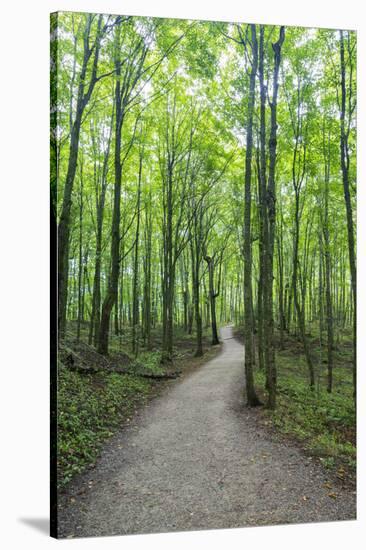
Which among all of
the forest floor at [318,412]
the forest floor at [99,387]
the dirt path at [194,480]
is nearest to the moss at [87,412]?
the forest floor at [99,387]

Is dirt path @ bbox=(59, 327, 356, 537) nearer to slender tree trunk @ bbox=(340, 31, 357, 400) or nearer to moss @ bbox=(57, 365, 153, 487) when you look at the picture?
moss @ bbox=(57, 365, 153, 487)

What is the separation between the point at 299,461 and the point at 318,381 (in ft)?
3.66

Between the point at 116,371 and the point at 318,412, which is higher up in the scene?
the point at 116,371

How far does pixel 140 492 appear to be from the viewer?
3482 mm

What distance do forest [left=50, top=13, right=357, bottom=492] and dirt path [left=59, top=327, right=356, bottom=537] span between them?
0.27 meters

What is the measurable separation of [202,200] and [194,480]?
130 inches

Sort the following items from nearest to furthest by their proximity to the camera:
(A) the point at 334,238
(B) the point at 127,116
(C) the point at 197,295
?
1. (B) the point at 127,116
2. (A) the point at 334,238
3. (C) the point at 197,295

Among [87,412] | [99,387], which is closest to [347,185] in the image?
[99,387]

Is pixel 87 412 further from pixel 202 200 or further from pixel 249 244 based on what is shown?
pixel 202 200

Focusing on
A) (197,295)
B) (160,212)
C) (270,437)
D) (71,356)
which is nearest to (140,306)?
(197,295)

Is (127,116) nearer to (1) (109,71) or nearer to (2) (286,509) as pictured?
(1) (109,71)

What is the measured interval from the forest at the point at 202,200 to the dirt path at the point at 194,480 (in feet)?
0.88

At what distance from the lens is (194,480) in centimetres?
368

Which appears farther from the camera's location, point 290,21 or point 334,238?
point 334,238
